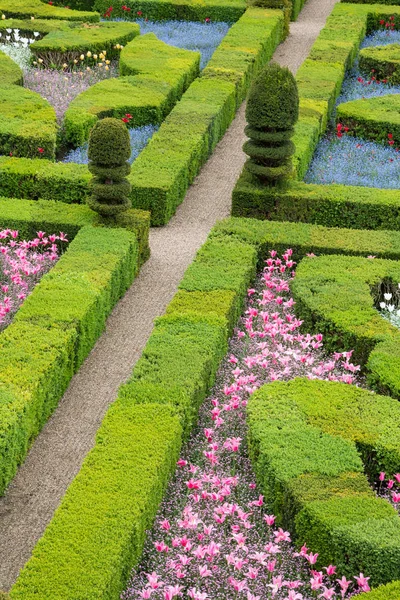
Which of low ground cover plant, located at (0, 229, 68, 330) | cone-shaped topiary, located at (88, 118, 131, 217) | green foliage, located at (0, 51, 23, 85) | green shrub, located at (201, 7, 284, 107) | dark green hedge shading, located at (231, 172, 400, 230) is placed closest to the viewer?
low ground cover plant, located at (0, 229, 68, 330)

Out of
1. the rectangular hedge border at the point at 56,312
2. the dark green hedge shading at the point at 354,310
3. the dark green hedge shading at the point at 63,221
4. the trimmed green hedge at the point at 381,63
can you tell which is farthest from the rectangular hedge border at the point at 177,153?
Answer: the dark green hedge shading at the point at 354,310

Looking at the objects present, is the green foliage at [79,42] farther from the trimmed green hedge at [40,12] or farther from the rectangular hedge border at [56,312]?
the rectangular hedge border at [56,312]

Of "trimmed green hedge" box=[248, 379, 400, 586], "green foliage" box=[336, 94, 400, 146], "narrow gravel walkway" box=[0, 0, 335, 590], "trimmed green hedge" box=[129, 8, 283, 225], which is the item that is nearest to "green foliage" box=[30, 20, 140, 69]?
"trimmed green hedge" box=[129, 8, 283, 225]

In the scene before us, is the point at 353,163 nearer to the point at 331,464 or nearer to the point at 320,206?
the point at 320,206

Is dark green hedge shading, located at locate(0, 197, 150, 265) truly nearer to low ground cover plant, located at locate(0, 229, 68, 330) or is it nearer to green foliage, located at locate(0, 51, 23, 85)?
low ground cover plant, located at locate(0, 229, 68, 330)

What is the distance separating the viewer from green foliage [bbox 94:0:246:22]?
28.5m

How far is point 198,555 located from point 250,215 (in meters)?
9.03

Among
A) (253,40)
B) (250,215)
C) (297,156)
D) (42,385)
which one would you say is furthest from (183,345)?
(253,40)

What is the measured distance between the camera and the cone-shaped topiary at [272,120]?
54.2 feet

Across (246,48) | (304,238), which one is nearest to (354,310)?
(304,238)

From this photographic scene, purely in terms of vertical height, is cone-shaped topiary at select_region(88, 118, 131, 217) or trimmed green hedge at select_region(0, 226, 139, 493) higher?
cone-shaped topiary at select_region(88, 118, 131, 217)

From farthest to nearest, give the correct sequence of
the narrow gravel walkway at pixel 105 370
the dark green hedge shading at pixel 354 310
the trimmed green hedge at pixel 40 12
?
the trimmed green hedge at pixel 40 12 < the dark green hedge shading at pixel 354 310 < the narrow gravel walkway at pixel 105 370

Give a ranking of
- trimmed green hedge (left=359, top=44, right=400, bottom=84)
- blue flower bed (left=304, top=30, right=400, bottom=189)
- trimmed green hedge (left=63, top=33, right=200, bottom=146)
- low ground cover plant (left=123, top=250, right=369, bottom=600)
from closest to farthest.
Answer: low ground cover plant (left=123, top=250, right=369, bottom=600) → blue flower bed (left=304, top=30, right=400, bottom=189) → trimmed green hedge (left=63, top=33, right=200, bottom=146) → trimmed green hedge (left=359, top=44, right=400, bottom=84)

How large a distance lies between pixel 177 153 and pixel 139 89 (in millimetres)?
3728
